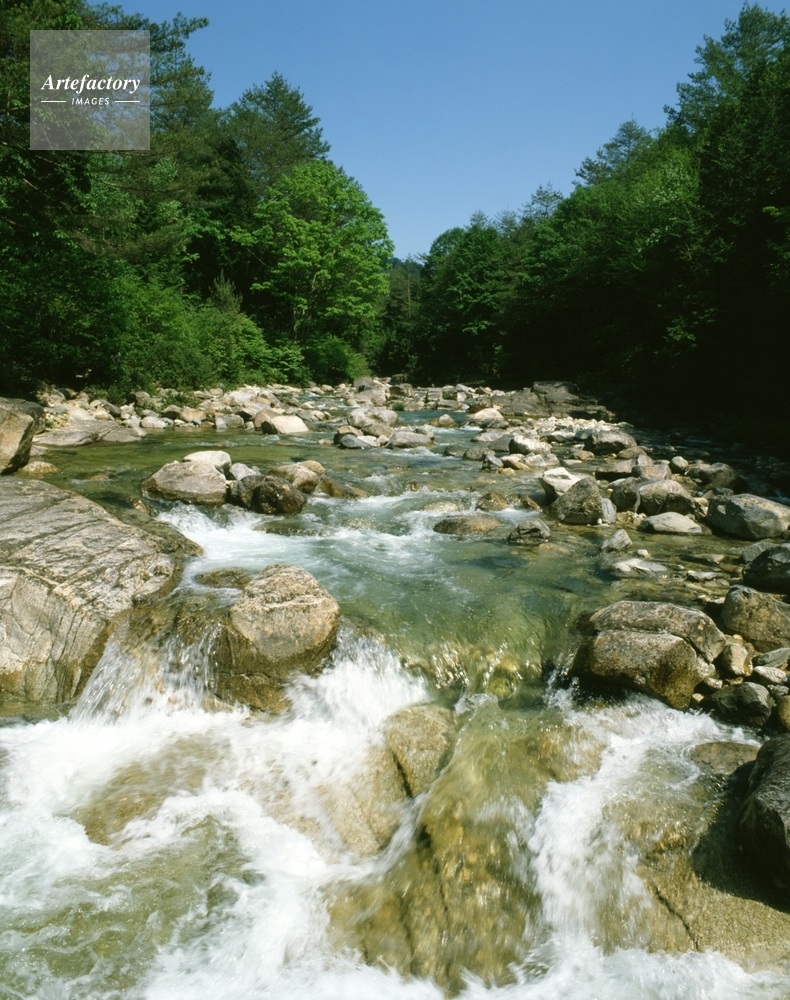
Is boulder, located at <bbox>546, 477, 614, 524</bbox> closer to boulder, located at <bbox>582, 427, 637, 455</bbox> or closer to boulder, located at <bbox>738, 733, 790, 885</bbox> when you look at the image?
boulder, located at <bbox>738, 733, 790, 885</bbox>

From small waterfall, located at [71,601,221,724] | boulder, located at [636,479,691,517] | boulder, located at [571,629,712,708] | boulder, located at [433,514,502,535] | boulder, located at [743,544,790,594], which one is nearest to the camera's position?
boulder, located at [571,629,712,708]

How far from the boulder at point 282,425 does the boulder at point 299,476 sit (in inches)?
248

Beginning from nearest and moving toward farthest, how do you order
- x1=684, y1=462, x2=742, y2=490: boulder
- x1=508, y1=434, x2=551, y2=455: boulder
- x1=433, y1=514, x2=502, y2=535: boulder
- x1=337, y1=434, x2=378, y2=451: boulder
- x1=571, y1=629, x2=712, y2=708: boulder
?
x1=571, y1=629, x2=712, y2=708: boulder
x1=433, y1=514, x2=502, y2=535: boulder
x1=684, y1=462, x2=742, y2=490: boulder
x1=508, y1=434, x2=551, y2=455: boulder
x1=337, y1=434, x2=378, y2=451: boulder

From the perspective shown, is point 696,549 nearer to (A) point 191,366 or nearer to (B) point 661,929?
(B) point 661,929

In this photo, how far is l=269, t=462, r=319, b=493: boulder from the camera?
9961 millimetres

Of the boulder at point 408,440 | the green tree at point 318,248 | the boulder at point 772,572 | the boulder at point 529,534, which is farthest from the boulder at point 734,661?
the green tree at point 318,248

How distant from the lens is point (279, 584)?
5.25 metres

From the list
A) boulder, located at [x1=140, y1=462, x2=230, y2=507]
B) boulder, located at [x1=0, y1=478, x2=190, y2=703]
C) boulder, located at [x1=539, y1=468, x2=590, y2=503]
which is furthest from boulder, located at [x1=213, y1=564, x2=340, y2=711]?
boulder, located at [x1=539, y1=468, x2=590, y2=503]

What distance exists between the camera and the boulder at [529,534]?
7992 millimetres

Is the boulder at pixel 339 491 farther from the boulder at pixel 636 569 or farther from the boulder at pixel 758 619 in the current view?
the boulder at pixel 758 619

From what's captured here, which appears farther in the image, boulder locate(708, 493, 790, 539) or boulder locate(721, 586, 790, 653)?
boulder locate(708, 493, 790, 539)

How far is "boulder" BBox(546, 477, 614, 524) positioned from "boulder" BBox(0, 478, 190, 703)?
18.2ft

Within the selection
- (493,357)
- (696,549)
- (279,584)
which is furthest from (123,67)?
(493,357)

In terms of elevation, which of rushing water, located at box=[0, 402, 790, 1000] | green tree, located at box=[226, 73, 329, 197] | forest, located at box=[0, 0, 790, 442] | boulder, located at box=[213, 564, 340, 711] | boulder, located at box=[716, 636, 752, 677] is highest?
green tree, located at box=[226, 73, 329, 197]
